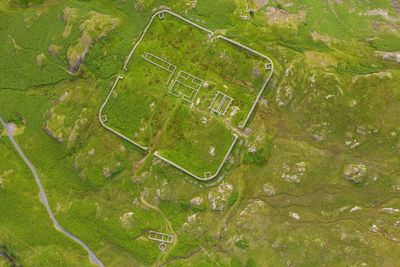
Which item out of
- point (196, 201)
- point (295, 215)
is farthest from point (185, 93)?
point (295, 215)

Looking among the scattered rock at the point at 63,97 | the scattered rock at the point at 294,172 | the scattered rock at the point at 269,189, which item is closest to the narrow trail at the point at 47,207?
the scattered rock at the point at 63,97

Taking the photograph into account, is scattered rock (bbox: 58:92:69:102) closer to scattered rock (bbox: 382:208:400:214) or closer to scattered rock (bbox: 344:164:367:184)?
scattered rock (bbox: 344:164:367:184)

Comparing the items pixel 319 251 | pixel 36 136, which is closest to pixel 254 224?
pixel 319 251

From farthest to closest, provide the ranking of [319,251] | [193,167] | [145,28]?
[145,28] → [193,167] → [319,251]

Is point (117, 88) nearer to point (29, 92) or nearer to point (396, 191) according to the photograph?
point (29, 92)

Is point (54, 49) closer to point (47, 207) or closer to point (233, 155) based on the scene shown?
point (47, 207)

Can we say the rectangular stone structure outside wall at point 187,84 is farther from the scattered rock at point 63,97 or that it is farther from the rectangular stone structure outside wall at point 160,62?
the scattered rock at point 63,97

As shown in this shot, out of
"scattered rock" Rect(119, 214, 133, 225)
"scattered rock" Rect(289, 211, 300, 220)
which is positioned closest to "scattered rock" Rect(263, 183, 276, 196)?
A: "scattered rock" Rect(289, 211, 300, 220)

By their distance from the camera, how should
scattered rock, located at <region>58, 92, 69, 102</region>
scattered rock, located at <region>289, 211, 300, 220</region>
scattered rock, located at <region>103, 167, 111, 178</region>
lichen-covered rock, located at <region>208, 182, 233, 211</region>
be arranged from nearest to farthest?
scattered rock, located at <region>289, 211, 300, 220</region>, lichen-covered rock, located at <region>208, 182, 233, 211</region>, scattered rock, located at <region>103, 167, 111, 178</region>, scattered rock, located at <region>58, 92, 69, 102</region>
